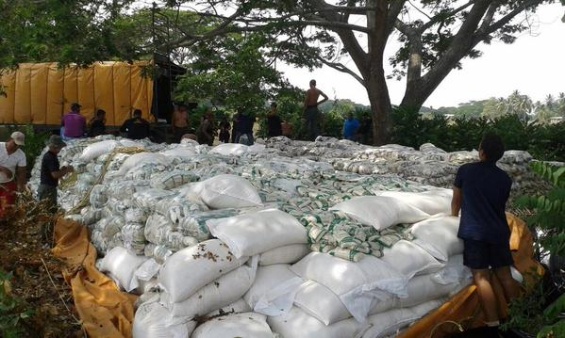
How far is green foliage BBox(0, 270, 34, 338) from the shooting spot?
2.53 meters

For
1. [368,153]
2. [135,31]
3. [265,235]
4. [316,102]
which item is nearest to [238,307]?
[265,235]

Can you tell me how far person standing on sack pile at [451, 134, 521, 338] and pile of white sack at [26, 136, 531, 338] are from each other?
13 centimetres

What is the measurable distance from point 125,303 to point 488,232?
2385mm

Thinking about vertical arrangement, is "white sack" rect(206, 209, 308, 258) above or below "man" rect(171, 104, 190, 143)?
below

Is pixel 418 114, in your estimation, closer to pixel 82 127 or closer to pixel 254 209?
pixel 82 127

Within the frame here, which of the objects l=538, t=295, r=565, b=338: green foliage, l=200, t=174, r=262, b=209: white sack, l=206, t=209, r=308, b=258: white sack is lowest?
l=538, t=295, r=565, b=338: green foliage

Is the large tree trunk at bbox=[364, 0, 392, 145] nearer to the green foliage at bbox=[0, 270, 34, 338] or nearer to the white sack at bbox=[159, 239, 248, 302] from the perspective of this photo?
the white sack at bbox=[159, 239, 248, 302]

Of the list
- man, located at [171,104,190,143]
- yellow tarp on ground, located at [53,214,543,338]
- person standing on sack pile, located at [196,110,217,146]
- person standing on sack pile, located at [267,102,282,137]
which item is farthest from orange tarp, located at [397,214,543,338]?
man, located at [171,104,190,143]

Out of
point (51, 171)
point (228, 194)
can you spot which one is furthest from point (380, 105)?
point (228, 194)

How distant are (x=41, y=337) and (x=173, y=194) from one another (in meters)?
1.63

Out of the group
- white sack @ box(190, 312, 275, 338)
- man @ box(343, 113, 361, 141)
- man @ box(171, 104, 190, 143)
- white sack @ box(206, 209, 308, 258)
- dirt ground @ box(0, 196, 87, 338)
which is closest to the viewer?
dirt ground @ box(0, 196, 87, 338)

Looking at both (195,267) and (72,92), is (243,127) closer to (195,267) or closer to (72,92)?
(72,92)

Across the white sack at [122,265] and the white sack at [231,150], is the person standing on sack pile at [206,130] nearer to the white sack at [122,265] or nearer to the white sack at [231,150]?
the white sack at [231,150]

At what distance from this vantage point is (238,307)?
3182 millimetres
